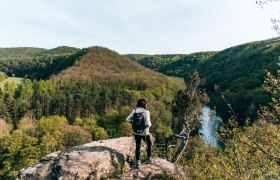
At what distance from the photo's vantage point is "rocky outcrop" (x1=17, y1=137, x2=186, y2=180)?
453 inches

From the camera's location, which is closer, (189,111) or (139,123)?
(139,123)

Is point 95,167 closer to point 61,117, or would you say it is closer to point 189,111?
point 189,111

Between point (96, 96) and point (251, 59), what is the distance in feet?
304

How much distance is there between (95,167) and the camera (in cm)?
1188

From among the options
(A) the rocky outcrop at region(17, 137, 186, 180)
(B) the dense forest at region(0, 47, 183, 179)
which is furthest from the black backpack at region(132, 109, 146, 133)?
(B) the dense forest at region(0, 47, 183, 179)

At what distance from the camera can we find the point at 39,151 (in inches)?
3063

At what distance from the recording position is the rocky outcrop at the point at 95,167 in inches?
453

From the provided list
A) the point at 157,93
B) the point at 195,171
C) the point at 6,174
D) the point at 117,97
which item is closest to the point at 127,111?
the point at 117,97

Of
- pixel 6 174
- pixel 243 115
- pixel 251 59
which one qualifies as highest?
pixel 251 59

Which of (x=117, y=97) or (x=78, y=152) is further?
(x=117, y=97)

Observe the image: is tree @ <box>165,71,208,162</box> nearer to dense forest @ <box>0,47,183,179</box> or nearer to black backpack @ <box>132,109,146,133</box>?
black backpack @ <box>132,109,146,133</box>

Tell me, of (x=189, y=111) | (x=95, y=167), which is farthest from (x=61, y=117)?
(x=95, y=167)

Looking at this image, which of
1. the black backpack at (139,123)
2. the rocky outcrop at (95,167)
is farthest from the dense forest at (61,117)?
the black backpack at (139,123)

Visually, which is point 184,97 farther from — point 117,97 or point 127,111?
point 117,97
